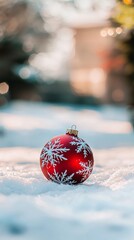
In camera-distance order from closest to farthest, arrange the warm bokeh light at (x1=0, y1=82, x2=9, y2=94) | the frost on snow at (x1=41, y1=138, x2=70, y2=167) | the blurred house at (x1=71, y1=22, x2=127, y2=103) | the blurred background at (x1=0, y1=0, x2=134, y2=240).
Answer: the blurred background at (x1=0, y1=0, x2=134, y2=240), the frost on snow at (x1=41, y1=138, x2=70, y2=167), the warm bokeh light at (x1=0, y1=82, x2=9, y2=94), the blurred house at (x1=71, y1=22, x2=127, y2=103)

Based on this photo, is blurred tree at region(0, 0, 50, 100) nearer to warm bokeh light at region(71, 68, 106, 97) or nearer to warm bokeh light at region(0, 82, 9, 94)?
warm bokeh light at region(0, 82, 9, 94)

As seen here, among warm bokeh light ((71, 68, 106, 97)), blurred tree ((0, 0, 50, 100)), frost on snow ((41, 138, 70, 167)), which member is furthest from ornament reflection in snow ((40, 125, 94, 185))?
warm bokeh light ((71, 68, 106, 97))

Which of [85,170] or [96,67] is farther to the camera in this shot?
[96,67]

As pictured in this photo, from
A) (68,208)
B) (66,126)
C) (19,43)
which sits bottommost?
(66,126)

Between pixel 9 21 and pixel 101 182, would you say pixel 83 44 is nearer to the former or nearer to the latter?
pixel 9 21

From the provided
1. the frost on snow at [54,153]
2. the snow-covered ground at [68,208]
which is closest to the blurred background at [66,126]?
the snow-covered ground at [68,208]

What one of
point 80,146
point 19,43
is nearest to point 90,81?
point 19,43

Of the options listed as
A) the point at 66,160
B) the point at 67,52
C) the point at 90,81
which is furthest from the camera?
the point at 67,52

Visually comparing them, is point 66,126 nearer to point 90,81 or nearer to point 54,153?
point 54,153
